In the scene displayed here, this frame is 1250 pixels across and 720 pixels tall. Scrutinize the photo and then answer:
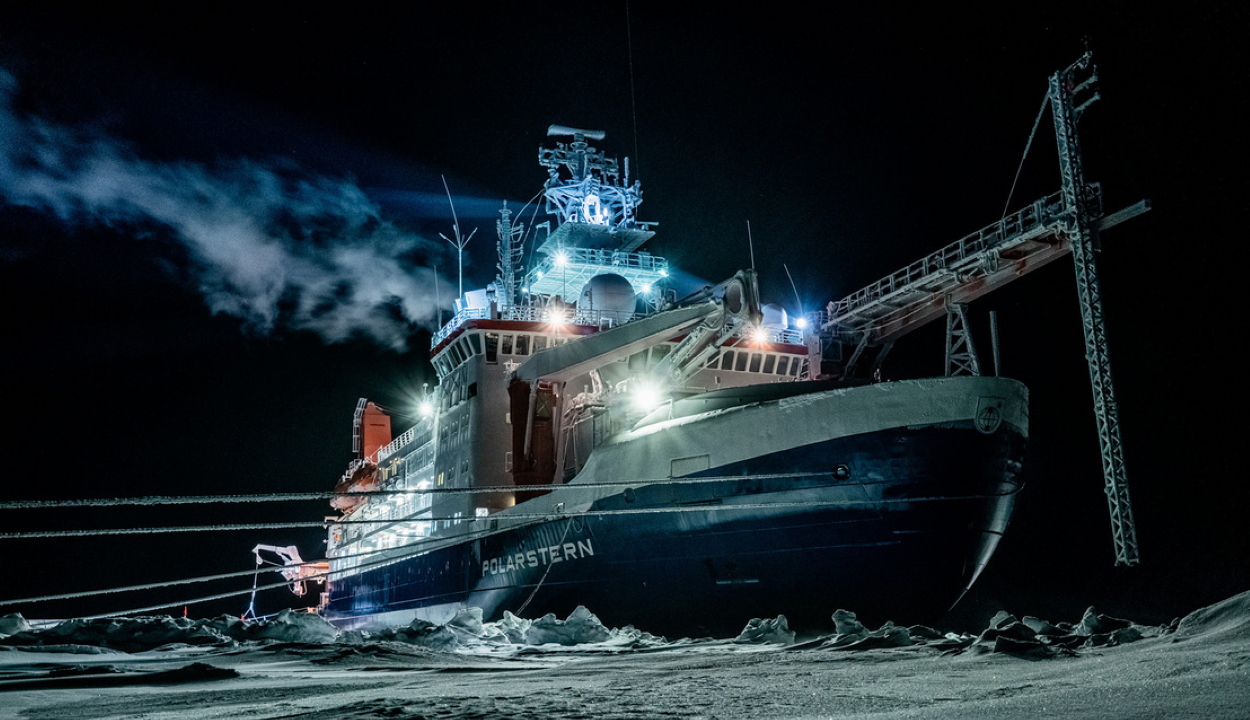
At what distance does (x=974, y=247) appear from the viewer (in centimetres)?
2203

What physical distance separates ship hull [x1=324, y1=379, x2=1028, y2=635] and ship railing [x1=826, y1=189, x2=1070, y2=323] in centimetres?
550

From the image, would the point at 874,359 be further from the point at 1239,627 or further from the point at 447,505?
the point at 1239,627

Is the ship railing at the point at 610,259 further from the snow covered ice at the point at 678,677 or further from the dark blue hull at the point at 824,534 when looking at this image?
the snow covered ice at the point at 678,677

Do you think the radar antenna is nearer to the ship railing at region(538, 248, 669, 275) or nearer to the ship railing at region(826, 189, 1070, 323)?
the ship railing at region(826, 189, 1070, 323)

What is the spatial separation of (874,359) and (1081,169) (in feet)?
28.4

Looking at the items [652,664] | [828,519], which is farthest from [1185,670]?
[828,519]

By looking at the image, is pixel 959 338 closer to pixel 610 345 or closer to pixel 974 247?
pixel 974 247

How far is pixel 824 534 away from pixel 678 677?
9065mm

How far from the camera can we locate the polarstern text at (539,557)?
701 inches

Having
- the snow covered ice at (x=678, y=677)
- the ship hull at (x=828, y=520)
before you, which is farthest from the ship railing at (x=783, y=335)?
the snow covered ice at (x=678, y=677)

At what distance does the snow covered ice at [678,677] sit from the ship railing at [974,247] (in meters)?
11.2

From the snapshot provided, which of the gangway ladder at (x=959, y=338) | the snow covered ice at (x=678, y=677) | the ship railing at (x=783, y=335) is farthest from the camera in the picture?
the ship railing at (x=783, y=335)

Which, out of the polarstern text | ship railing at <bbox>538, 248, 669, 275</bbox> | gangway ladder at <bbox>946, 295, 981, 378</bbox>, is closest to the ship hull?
the polarstern text

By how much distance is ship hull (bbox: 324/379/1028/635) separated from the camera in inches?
587
